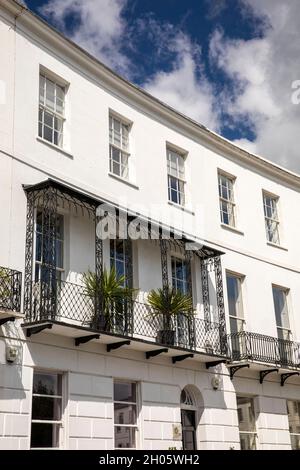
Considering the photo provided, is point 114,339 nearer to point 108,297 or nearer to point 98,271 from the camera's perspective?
point 108,297

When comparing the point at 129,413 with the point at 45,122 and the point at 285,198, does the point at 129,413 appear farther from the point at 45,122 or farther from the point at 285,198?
the point at 285,198

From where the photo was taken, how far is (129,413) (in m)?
16.2

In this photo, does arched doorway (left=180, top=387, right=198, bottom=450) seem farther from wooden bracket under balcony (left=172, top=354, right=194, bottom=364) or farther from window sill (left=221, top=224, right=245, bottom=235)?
window sill (left=221, top=224, right=245, bottom=235)

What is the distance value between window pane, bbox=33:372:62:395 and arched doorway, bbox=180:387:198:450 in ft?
13.9

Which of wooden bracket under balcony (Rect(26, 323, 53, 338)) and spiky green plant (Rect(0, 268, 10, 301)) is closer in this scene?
spiky green plant (Rect(0, 268, 10, 301))

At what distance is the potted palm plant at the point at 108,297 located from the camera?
15.3m

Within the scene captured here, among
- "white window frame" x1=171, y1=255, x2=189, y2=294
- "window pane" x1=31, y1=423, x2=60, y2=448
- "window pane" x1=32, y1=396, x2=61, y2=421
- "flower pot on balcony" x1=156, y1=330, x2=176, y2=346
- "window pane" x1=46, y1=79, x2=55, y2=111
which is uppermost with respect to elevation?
"window pane" x1=46, y1=79, x2=55, y2=111

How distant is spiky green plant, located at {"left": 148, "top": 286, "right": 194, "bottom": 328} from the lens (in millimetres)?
17062

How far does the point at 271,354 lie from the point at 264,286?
2.40m

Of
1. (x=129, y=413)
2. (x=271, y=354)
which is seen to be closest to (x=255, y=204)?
(x=271, y=354)

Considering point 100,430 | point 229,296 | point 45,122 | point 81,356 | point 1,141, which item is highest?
point 45,122

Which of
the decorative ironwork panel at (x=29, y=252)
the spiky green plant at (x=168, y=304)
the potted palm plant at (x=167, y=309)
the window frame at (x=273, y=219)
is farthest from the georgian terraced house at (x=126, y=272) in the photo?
the window frame at (x=273, y=219)

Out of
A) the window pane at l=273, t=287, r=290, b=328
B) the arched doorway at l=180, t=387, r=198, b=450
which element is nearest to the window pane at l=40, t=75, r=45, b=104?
the arched doorway at l=180, t=387, r=198, b=450

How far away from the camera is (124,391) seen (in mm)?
16344
